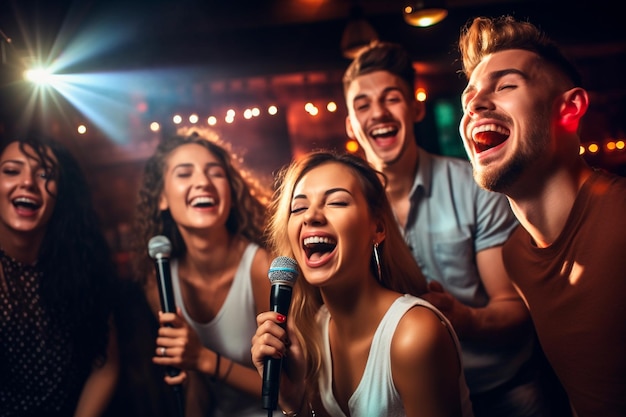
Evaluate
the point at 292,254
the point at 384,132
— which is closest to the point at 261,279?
the point at 292,254

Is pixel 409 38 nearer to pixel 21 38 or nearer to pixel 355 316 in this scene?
pixel 21 38

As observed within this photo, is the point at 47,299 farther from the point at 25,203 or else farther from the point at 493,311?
the point at 493,311

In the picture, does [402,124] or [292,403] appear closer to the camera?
[292,403]

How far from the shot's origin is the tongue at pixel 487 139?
1.62 meters

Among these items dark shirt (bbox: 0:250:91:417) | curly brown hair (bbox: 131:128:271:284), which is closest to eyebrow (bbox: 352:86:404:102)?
curly brown hair (bbox: 131:128:271:284)

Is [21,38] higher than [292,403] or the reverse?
higher

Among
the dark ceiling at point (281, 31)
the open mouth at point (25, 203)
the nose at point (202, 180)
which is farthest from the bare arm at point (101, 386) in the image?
the dark ceiling at point (281, 31)

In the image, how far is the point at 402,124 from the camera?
231 centimetres

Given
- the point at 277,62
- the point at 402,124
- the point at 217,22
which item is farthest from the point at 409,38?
the point at 402,124

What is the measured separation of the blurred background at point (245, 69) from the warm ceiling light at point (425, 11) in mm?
15

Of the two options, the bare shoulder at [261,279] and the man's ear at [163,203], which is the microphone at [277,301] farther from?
the man's ear at [163,203]

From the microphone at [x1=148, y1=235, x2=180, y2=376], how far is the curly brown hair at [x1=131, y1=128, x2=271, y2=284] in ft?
1.76

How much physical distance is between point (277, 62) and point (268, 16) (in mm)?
436

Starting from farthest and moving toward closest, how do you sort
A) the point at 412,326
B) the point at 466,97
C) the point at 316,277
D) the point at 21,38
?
the point at 21,38 < the point at 466,97 < the point at 316,277 < the point at 412,326
